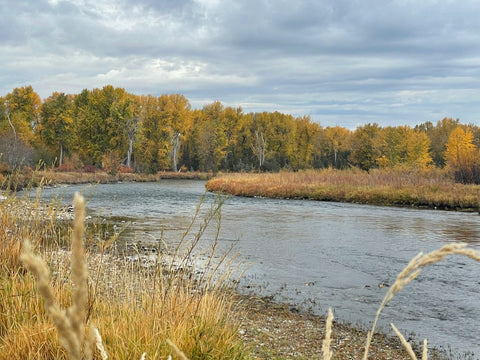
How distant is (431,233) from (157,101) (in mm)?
57811

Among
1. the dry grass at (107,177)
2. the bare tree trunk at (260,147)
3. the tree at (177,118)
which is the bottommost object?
the dry grass at (107,177)

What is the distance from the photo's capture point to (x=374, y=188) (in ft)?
94.3

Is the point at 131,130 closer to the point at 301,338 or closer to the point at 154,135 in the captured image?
the point at 154,135

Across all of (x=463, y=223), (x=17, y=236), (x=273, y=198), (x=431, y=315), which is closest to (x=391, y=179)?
(x=273, y=198)

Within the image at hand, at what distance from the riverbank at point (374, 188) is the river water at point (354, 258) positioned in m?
2.87

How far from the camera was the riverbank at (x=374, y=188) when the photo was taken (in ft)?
81.9

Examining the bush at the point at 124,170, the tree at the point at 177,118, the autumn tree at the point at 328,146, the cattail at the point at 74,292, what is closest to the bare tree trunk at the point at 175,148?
the tree at the point at 177,118

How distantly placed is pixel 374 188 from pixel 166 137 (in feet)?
146

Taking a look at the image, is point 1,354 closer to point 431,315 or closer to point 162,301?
point 162,301

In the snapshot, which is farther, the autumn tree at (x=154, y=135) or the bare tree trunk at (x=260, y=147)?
the bare tree trunk at (x=260, y=147)

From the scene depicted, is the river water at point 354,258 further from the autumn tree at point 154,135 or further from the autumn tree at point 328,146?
the autumn tree at point 328,146

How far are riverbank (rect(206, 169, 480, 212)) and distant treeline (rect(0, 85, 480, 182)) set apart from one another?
77.5 ft

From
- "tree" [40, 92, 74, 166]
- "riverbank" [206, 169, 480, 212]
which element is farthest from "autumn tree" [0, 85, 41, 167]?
"riverbank" [206, 169, 480, 212]

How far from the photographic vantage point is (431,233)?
16219 millimetres
